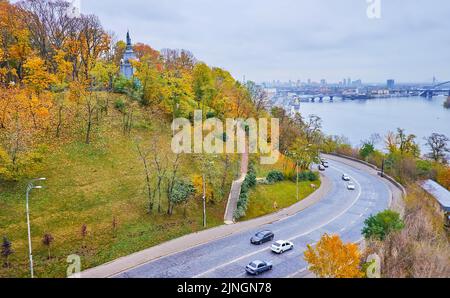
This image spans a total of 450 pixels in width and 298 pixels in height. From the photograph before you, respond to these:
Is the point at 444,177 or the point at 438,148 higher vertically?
the point at 438,148

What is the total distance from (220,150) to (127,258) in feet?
62.1

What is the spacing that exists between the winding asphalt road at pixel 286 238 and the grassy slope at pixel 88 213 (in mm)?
2805

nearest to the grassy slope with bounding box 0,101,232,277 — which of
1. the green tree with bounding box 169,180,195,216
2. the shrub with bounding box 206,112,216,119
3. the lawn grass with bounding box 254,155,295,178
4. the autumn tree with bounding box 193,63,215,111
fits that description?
the green tree with bounding box 169,180,195,216

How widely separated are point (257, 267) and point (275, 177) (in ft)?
61.2

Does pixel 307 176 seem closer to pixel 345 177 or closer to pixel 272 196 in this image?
pixel 345 177

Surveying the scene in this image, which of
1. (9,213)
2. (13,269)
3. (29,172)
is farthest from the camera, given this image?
(29,172)

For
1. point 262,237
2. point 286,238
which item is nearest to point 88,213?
point 262,237

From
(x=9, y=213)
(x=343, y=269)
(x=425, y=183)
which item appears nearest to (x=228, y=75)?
(x=425, y=183)

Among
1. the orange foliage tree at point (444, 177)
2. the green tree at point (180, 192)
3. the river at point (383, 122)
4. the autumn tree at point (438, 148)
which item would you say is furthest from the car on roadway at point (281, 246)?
the river at point (383, 122)

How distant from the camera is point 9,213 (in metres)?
24.1

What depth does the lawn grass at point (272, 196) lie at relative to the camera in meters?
31.7

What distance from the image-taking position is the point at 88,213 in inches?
1018

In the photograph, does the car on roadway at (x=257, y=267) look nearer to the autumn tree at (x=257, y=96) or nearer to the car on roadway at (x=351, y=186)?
the car on roadway at (x=351, y=186)
